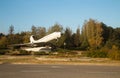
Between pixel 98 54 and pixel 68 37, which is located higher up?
pixel 68 37

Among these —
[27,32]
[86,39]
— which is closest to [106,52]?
[86,39]

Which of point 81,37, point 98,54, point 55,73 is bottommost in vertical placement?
point 55,73

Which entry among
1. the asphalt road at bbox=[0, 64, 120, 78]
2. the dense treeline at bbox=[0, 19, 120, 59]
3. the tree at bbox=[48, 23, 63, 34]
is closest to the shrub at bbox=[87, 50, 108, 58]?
the asphalt road at bbox=[0, 64, 120, 78]

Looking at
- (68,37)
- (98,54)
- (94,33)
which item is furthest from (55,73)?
(68,37)

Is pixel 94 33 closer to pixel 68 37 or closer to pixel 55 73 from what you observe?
pixel 68 37

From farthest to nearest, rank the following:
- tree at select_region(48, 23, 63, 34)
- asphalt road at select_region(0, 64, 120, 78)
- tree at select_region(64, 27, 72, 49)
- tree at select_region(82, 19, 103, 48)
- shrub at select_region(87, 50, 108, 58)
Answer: tree at select_region(48, 23, 63, 34) < tree at select_region(64, 27, 72, 49) < tree at select_region(82, 19, 103, 48) < shrub at select_region(87, 50, 108, 58) < asphalt road at select_region(0, 64, 120, 78)

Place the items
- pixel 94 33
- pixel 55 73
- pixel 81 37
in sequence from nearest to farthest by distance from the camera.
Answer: pixel 55 73 → pixel 94 33 → pixel 81 37

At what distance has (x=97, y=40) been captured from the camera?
2512 inches

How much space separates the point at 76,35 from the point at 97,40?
58.9 feet

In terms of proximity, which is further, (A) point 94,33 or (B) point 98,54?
(A) point 94,33

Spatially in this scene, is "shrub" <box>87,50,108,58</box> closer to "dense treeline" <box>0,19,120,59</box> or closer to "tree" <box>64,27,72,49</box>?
"dense treeline" <box>0,19,120,59</box>

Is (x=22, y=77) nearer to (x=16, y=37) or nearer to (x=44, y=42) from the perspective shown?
(x=44, y=42)

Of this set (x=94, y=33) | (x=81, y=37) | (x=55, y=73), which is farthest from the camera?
(x=81, y=37)

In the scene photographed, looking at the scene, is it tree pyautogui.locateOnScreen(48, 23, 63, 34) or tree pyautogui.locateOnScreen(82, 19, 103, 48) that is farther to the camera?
tree pyautogui.locateOnScreen(48, 23, 63, 34)
